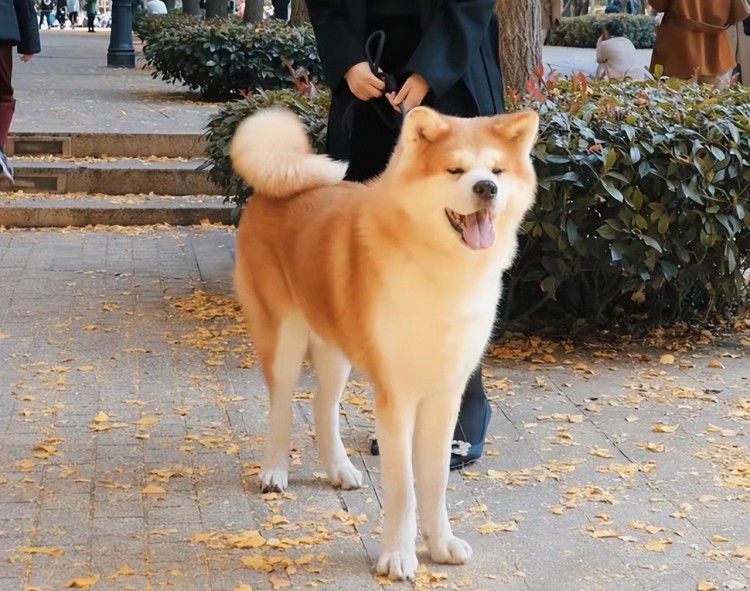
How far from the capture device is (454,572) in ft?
12.7

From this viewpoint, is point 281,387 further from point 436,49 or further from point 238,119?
point 238,119

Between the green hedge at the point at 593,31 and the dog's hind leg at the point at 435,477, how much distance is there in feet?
104

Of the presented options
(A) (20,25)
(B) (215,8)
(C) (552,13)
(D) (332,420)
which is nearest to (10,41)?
(A) (20,25)

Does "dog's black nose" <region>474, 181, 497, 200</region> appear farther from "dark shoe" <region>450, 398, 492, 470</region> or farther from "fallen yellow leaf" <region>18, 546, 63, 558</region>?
"fallen yellow leaf" <region>18, 546, 63, 558</region>

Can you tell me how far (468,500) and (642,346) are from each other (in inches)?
104

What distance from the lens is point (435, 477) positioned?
12.9 ft

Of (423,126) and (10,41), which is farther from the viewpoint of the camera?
(10,41)

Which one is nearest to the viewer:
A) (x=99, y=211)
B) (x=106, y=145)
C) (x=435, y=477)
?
(x=435, y=477)

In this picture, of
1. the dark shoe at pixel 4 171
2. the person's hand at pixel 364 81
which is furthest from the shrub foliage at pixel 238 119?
the person's hand at pixel 364 81

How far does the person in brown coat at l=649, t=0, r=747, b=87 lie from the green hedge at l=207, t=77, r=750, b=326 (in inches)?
150

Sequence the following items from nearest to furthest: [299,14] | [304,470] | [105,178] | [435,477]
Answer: [435,477]
[304,470]
[105,178]
[299,14]

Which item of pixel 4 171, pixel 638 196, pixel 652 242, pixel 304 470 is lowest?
pixel 304 470

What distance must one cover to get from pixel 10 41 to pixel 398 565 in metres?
6.11

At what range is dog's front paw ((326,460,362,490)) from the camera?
4.58 m
